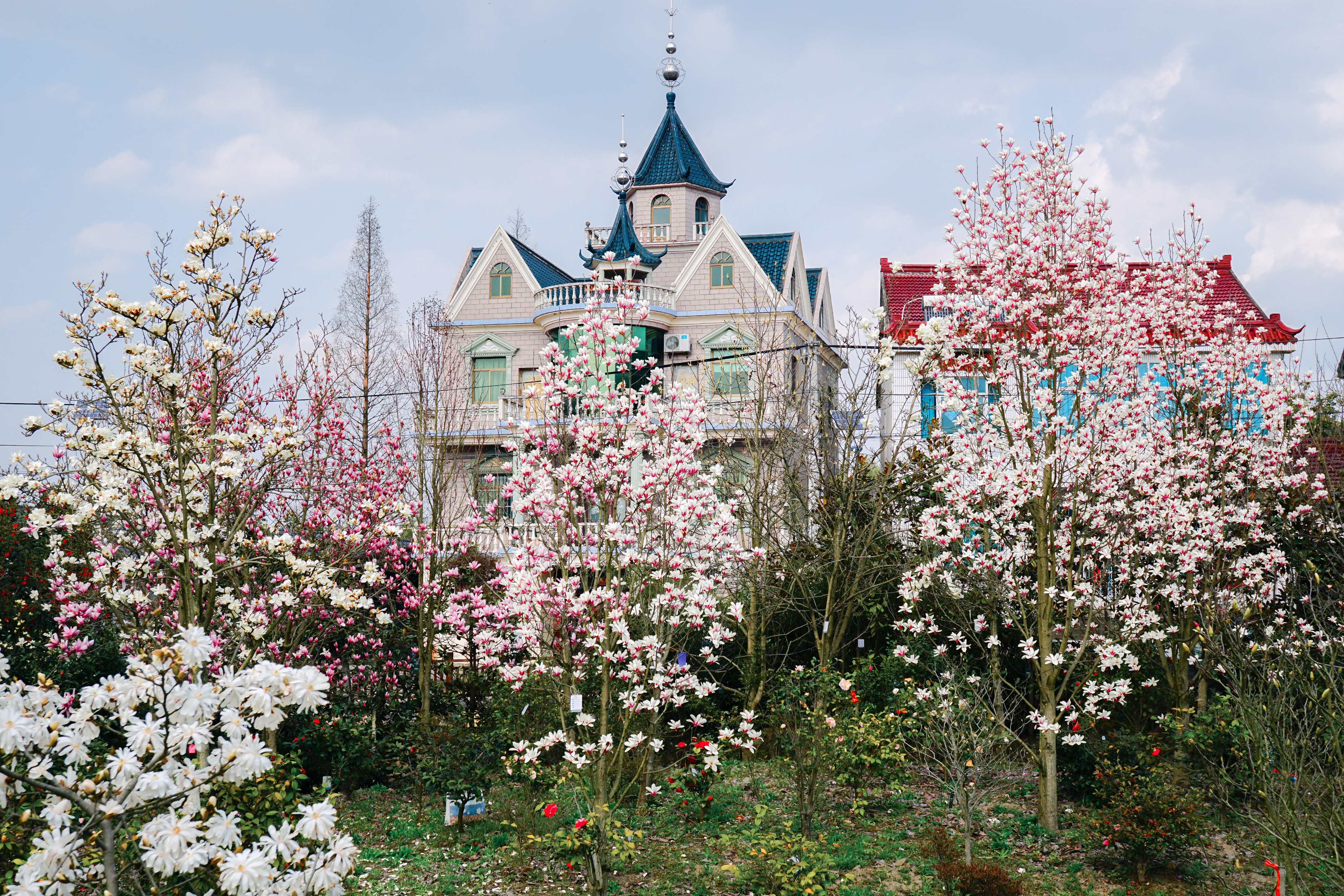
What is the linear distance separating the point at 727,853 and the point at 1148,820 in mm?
4892

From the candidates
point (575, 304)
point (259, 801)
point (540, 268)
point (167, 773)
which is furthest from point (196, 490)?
point (540, 268)

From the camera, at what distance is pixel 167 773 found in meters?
4.25

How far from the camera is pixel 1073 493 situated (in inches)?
473

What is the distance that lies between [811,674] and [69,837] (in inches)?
476

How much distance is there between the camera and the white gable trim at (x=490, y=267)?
29.7 m

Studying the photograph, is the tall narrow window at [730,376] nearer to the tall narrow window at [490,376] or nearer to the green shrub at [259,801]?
the tall narrow window at [490,376]

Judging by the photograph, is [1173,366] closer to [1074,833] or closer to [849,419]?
[849,419]

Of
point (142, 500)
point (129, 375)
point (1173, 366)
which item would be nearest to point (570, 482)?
point (129, 375)

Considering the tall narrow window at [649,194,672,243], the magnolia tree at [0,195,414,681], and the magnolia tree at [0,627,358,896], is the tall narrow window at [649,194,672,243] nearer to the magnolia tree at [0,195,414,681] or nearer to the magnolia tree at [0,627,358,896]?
the magnolia tree at [0,195,414,681]

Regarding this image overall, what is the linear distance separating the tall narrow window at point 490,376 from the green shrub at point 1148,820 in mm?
21337

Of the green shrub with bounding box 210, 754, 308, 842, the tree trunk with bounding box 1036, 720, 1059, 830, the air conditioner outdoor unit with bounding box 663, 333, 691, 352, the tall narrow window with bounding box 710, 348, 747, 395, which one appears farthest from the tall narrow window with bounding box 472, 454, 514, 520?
the tree trunk with bounding box 1036, 720, 1059, 830

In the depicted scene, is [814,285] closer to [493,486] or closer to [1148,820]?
[493,486]

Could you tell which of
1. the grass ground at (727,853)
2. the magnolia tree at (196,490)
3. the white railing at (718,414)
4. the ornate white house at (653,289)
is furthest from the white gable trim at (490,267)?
the grass ground at (727,853)

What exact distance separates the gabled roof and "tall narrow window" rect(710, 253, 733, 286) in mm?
3638
